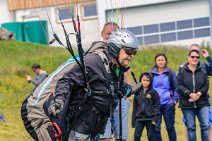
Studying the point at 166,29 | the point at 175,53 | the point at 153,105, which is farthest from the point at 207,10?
the point at 153,105

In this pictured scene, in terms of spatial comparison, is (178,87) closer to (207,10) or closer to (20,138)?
(20,138)

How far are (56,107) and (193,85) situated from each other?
14.5 ft

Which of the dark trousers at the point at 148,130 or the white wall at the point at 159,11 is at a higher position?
the white wall at the point at 159,11

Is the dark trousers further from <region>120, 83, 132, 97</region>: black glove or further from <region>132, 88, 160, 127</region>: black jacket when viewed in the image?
<region>120, 83, 132, 97</region>: black glove

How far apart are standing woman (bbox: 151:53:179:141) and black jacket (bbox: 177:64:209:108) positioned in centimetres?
47

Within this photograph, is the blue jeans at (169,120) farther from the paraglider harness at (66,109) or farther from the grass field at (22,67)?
the paraglider harness at (66,109)

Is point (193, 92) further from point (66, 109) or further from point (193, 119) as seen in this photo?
point (66, 109)

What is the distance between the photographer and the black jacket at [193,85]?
10.3 metres

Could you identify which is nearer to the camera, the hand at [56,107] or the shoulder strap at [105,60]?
the hand at [56,107]

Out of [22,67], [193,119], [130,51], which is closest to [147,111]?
[193,119]

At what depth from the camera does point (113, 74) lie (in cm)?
673

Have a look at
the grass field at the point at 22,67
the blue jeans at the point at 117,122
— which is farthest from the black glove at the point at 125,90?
the grass field at the point at 22,67

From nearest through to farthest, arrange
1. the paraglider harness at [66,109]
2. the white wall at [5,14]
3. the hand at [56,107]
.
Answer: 1. the hand at [56,107]
2. the paraglider harness at [66,109]
3. the white wall at [5,14]

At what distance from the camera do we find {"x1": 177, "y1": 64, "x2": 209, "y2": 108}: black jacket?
33.8 feet
